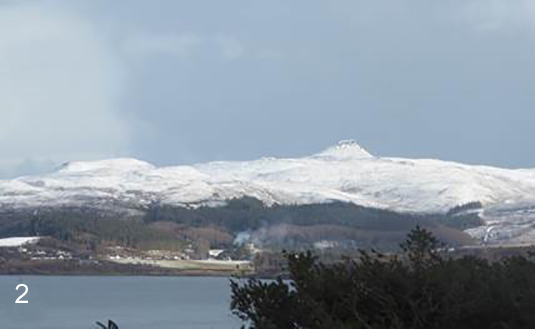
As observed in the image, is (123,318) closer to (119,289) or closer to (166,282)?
(119,289)

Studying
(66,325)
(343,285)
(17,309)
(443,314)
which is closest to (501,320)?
(443,314)

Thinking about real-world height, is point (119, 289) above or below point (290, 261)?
above

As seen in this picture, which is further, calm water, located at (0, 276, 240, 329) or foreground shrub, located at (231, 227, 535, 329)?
calm water, located at (0, 276, 240, 329)

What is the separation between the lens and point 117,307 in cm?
10819

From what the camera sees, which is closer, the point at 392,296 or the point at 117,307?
the point at 392,296

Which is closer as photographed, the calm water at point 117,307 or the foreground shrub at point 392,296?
the foreground shrub at point 392,296

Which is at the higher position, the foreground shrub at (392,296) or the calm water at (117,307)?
the calm water at (117,307)

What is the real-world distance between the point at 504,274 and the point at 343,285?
399cm

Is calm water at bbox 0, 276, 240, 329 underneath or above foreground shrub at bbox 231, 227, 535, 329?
above

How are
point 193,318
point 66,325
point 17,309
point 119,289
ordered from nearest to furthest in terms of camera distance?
point 66,325, point 193,318, point 17,309, point 119,289

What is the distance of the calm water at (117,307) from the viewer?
281ft

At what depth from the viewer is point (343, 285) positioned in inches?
1013

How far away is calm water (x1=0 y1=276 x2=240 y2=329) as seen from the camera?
85562mm

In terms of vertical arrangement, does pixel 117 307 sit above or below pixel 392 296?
above
